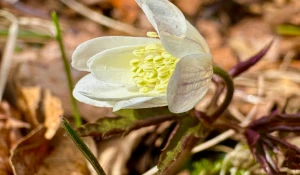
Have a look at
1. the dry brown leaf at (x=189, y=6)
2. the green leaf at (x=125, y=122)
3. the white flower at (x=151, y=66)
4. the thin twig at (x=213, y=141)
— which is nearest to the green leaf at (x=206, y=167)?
the thin twig at (x=213, y=141)

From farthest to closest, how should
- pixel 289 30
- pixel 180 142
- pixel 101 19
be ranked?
pixel 101 19
pixel 289 30
pixel 180 142

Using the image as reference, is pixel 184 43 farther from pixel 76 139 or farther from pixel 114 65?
pixel 76 139

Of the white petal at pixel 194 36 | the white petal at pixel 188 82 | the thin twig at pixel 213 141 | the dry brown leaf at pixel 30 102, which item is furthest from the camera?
the dry brown leaf at pixel 30 102

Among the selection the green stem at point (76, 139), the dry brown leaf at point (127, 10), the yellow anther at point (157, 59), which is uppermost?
the yellow anther at point (157, 59)

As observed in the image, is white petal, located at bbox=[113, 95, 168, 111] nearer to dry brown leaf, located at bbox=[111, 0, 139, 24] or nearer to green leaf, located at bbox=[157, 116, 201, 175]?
→ green leaf, located at bbox=[157, 116, 201, 175]

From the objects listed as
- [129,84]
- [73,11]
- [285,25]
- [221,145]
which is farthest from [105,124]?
[73,11]

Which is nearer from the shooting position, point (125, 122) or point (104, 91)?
point (104, 91)

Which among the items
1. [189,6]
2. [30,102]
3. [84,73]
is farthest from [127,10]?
[30,102]

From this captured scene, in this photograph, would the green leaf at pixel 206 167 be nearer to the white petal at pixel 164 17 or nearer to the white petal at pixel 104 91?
the white petal at pixel 104 91
